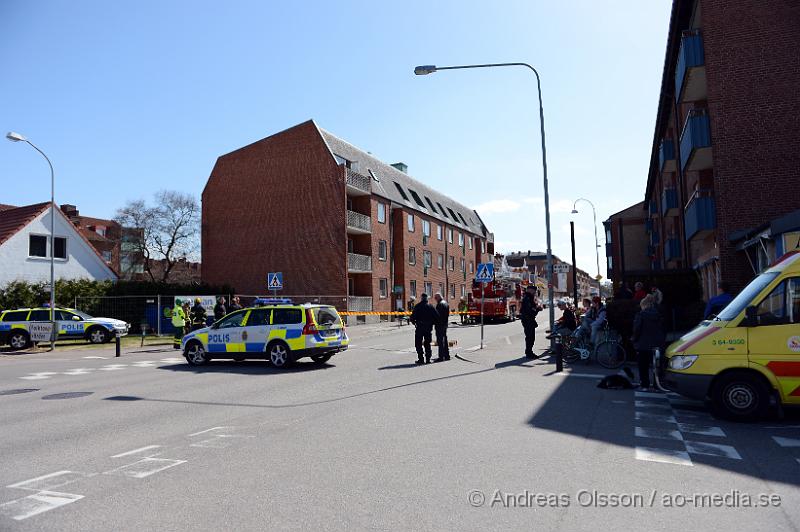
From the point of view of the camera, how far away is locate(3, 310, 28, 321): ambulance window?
2255cm

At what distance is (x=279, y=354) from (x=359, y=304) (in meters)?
25.2

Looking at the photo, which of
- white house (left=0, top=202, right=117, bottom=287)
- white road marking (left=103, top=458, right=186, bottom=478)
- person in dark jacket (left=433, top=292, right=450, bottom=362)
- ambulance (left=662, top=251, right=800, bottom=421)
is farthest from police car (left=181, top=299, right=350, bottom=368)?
Answer: white house (left=0, top=202, right=117, bottom=287)

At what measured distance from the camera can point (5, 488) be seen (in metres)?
4.97

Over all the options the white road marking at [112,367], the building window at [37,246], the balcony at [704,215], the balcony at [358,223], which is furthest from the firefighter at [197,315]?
the balcony at [358,223]

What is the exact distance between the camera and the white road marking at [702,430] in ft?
22.0

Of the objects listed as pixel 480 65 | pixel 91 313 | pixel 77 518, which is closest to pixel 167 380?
pixel 77 518

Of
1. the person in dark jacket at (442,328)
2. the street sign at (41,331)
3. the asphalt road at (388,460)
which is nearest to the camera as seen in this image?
the asphalt road at (388,460)

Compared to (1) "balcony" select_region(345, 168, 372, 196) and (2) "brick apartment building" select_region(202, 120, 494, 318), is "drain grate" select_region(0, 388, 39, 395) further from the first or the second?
(1) "balcony" select_region(345, 168, 372, 196)

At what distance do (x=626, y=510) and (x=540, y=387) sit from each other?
6.37 meters

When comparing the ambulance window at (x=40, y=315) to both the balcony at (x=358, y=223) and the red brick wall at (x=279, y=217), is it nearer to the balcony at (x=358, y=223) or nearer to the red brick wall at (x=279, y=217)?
the red brick wall at (x=279, y=217)

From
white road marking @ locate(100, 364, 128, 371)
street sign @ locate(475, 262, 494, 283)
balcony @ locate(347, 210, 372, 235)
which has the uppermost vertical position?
balcony @ locate(347, 210, 372, 235)

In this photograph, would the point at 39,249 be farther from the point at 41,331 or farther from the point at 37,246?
the point at 41,331

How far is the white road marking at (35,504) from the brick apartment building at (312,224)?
31.8 meters

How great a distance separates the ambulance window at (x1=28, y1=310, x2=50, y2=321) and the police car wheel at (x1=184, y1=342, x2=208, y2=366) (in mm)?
11148
